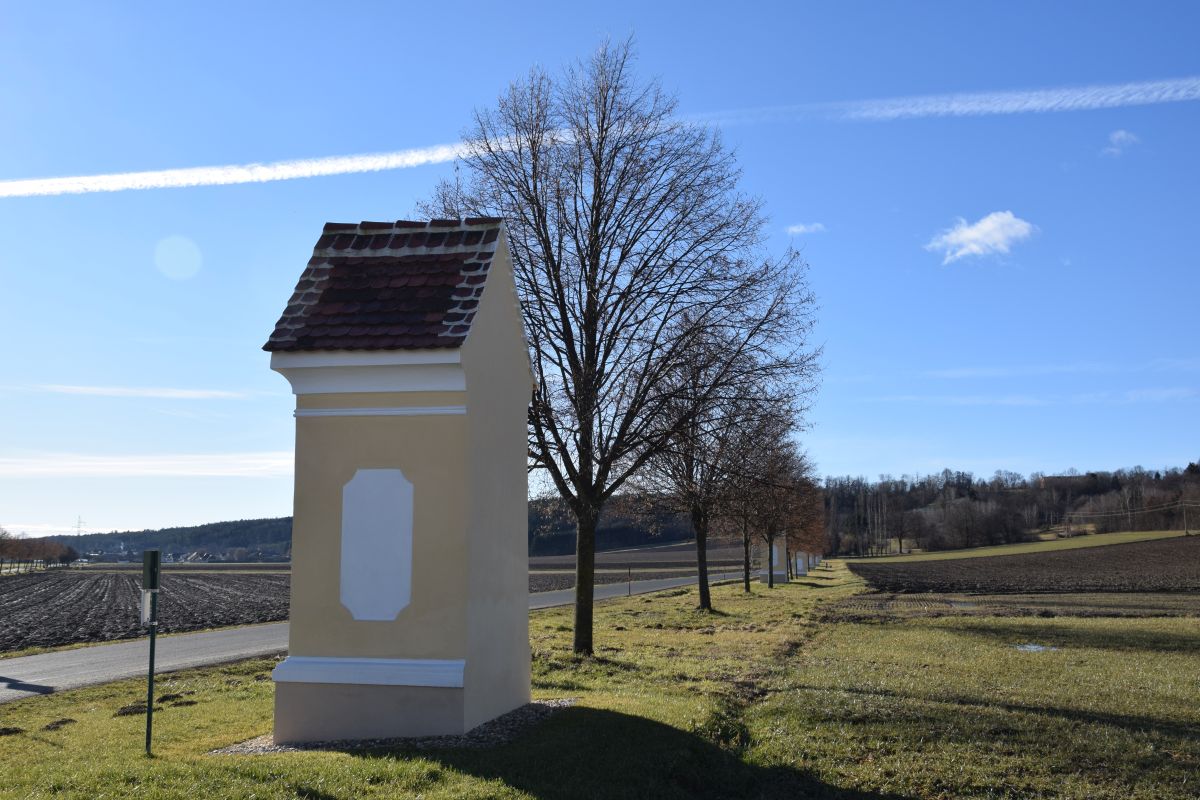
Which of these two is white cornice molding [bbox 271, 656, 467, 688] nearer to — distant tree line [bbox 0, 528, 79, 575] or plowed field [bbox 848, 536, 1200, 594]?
plowed field [bbox 848, 536, 1200, 594]

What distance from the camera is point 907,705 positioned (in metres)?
12.0

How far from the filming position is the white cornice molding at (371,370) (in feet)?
30.3

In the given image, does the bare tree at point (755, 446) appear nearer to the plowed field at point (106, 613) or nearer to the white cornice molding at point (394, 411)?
the white cornice molding at point (394, 411)

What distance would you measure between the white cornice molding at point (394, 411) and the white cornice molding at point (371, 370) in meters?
0.17

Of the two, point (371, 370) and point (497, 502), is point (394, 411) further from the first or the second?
point (497, 502)

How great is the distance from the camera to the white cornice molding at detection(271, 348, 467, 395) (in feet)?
30.3

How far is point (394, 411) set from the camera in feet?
30.8

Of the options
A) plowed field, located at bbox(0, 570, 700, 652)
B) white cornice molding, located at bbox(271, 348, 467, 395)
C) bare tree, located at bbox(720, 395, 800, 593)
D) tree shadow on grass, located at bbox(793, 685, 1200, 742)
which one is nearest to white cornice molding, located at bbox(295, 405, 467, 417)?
white cornice molding, located at bbox(271, 348, 467, 395)

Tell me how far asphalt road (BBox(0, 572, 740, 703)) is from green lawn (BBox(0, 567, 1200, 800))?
5.51ft

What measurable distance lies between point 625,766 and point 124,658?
17.3 m

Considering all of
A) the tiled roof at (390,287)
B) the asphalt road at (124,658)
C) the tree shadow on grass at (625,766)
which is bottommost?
the asphalt road at (124,658)

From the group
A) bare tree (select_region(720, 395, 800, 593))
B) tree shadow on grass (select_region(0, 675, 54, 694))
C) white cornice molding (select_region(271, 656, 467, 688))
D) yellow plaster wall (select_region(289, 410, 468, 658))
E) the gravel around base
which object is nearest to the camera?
the gravel around base

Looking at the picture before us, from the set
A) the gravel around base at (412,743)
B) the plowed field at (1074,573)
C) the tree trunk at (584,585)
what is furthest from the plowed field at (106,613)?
the plowed field at (1074,573)

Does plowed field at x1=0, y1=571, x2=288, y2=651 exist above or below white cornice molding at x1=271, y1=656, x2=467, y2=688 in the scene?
below
